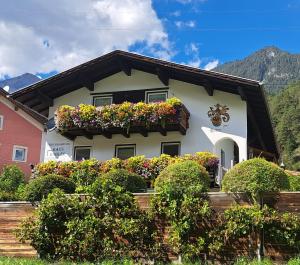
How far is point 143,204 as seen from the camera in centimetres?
1405

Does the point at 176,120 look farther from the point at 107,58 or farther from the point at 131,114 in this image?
the point at 107,58

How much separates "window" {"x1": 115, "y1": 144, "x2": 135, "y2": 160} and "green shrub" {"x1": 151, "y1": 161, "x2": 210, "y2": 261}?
1003cm

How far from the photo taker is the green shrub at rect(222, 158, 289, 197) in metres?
13.1

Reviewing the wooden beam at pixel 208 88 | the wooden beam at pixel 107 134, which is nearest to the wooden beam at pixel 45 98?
the wooden beam at pixel 107 134

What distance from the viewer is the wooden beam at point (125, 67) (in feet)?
81.2

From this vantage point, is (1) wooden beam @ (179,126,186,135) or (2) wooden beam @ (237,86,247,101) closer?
(2) wooden beam @ (237,86,247,101)

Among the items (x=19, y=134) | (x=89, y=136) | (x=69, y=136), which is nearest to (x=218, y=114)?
(x=89, y=136)

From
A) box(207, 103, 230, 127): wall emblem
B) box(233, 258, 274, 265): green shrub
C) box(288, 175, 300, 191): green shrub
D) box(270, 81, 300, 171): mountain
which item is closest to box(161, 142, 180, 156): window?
box(207, 103, 230, 127): wall emblem

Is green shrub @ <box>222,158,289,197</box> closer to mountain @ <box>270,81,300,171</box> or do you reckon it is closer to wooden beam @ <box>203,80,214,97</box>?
wooden beam @ <box>203,80,214,97</box>

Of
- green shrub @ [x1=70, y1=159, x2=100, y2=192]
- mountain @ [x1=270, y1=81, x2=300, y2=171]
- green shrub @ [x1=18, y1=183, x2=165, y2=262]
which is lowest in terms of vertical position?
green shrub @ [x1=18, y1=183, x2=165, y2=262]

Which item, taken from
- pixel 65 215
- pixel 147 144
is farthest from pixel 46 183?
pixel 147 144

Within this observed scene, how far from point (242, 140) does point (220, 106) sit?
183 centimetres

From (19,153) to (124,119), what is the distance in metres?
16.9

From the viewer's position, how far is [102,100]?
25.5 meters
